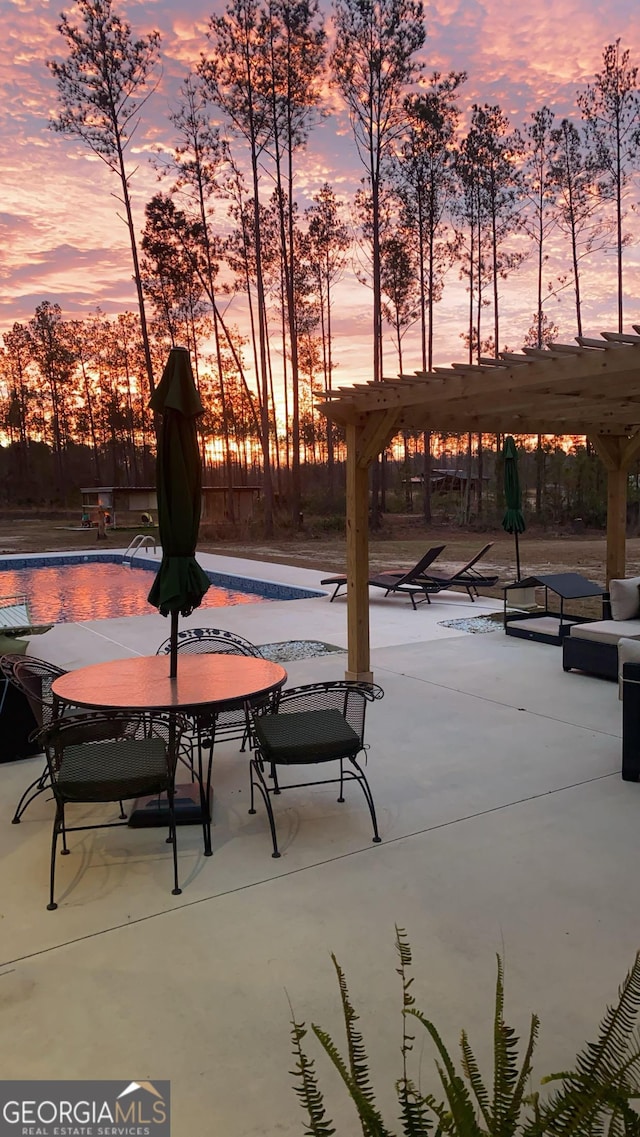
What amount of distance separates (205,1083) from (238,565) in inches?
537

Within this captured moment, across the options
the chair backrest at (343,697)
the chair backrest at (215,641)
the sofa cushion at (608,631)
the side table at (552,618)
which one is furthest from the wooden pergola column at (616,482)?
the chair backrest at (343,697)

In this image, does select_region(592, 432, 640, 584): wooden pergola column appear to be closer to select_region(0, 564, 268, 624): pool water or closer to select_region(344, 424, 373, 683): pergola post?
select_region(344, 424, 373, 683): pergola post

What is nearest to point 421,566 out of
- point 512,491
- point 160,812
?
point 512,491

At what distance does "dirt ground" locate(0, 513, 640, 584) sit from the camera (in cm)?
1580

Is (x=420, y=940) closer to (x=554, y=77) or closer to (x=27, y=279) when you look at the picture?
(x=554, y=77)

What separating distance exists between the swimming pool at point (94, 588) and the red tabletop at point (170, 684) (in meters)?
6.17

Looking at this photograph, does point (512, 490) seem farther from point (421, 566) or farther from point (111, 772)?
point (111, 772)

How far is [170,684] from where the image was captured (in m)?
3.82

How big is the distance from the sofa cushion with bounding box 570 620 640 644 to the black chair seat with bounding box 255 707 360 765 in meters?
3.19

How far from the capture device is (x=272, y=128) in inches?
822

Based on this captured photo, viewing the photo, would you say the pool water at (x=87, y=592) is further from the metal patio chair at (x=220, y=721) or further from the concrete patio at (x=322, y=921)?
the concrete patio at (x=322, y=921)

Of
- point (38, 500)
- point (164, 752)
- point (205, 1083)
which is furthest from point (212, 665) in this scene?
point (38, 500)

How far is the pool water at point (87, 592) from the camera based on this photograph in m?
11.0

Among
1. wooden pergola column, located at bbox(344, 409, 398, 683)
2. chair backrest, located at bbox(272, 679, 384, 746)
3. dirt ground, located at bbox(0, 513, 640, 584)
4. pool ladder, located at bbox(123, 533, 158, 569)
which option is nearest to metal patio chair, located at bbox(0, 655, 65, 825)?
chair backrest, located at bbox(272, 679, 384, 746)
